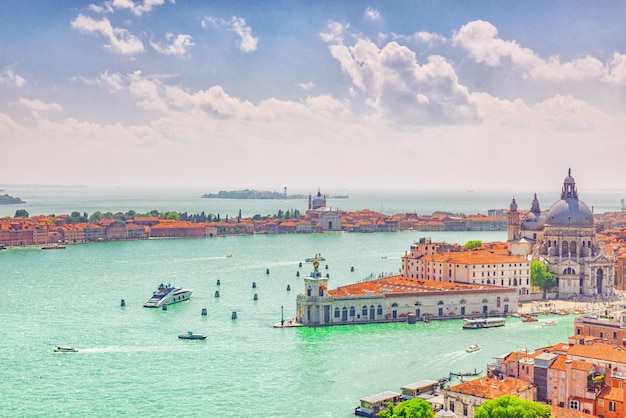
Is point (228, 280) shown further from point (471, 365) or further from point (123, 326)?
point (471, 365)

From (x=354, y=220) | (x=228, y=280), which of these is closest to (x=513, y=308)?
(x=228, y=280)

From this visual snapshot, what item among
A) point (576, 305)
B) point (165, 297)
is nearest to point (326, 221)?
point (576, 305)

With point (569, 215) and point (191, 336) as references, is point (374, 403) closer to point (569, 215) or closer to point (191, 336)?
point (191, 336)

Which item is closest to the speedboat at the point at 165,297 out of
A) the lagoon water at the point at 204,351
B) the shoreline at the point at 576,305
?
the lagoon water at the point at 204,351

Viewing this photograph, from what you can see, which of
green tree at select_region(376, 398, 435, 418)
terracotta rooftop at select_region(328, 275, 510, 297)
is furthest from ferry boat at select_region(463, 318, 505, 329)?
green tree at select_region(376, 398, 435, 418)

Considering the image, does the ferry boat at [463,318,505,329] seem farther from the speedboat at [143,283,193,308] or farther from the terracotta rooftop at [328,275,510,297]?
the speedboat at [143,283,193,308]

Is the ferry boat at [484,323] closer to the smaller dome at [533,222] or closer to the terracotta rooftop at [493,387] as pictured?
the terracotta rooftop at [493,387]
